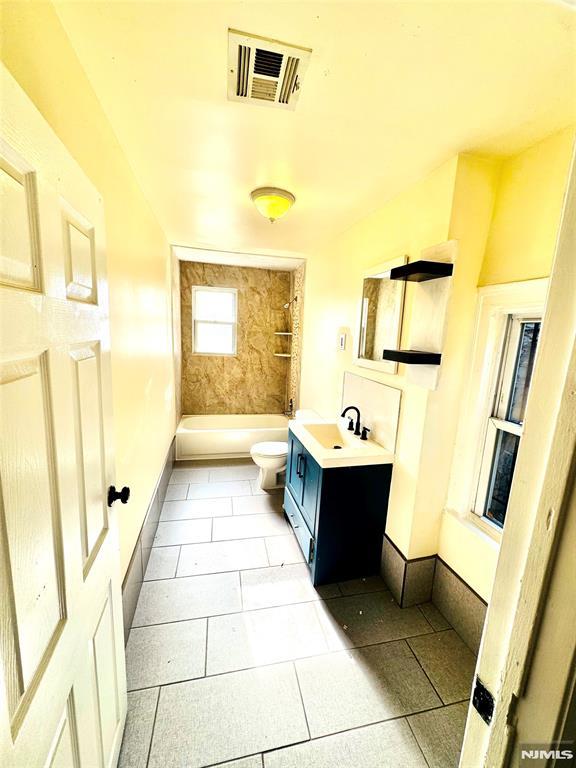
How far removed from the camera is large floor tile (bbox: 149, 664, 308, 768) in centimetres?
119

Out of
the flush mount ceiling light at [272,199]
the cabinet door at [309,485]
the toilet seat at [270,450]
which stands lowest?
the toilet seat at [270,450]

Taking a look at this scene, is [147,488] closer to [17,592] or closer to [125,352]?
[125,352]

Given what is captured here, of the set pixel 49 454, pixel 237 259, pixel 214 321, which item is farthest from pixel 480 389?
pixel 214 321

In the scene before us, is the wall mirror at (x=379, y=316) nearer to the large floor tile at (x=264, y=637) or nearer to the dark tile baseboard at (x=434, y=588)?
the dark tile baseboard at (x=434, y=588)

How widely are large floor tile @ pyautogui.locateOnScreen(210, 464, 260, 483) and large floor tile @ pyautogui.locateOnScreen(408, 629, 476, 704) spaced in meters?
2.12

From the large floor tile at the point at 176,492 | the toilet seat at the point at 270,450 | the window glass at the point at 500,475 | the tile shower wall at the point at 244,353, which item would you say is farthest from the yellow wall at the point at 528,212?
the tile shower wall at the point at 244,353

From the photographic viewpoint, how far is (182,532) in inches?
96.6

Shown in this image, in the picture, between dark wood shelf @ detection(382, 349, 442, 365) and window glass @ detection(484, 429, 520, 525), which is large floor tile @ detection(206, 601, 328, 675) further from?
dark wood shelf @ detection(382, 349, 442, 365)

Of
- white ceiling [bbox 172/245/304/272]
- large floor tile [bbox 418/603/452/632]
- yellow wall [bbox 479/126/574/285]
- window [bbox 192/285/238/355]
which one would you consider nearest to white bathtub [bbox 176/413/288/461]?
window [bbox 192/285/238/355]

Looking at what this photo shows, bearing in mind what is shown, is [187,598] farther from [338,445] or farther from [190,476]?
[190,476]

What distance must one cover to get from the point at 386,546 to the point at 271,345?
3141mm

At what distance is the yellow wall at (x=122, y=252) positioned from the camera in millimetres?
821

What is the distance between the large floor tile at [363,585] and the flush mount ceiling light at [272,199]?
8.22ft

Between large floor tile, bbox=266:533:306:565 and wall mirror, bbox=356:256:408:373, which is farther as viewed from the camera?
large floor tile, bbox=266:533:306:565
